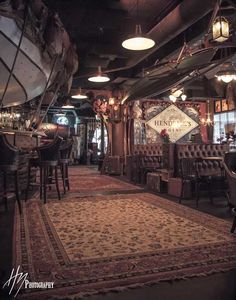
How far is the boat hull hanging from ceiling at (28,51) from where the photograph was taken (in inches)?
142

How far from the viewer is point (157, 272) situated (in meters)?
2.17

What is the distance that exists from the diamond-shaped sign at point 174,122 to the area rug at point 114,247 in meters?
8.37

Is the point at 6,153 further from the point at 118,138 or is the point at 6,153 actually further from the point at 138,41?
the point at 118,138

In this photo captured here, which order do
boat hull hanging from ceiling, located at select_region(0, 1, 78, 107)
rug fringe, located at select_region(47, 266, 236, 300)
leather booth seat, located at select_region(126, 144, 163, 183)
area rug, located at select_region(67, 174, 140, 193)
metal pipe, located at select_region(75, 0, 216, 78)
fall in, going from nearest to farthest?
1. rug fringe, located at select_region(47, 266, 236, 300)
2. boat hull hanging from ceiling, located at select_region(0, 1, 78, 107)
3. metal pipe, located at select_region(75, 0, 216, 78)
4. area rug, located at select_region(67, 174, 140, 193)
5. leather booth seat, located at select_region(126, 144, 163, 183)

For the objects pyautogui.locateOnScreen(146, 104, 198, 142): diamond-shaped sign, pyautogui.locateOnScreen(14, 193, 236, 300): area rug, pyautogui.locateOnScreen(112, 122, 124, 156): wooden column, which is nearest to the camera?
pyautogui.locateOnScreen(14, 193, 236, 300): area rug

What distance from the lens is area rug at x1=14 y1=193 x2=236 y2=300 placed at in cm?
207

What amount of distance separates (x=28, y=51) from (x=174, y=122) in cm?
952

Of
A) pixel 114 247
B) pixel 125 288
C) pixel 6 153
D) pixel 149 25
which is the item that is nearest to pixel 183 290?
pixel 125 288

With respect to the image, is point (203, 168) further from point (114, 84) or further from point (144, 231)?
point (114, 84)

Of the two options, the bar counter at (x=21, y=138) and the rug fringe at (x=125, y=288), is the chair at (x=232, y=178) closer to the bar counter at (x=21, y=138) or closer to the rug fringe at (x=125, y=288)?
the rug fringe at (x=125, y=288)

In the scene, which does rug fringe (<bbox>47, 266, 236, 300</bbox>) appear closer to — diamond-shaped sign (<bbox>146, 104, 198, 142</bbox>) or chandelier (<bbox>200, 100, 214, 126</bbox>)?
diamond-shaped sign (<bbox>146, 104, 198, 142</bbox>)

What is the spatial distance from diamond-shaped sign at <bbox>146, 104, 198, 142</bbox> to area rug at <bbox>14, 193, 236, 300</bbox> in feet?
27.4

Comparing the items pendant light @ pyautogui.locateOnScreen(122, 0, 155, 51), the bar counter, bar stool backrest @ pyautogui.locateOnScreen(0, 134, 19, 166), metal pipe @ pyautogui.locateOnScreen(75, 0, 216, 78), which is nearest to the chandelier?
metal pipe @ pyautogui.locateOnScreen(75, 0, 216, 78)

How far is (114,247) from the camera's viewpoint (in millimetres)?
2699
